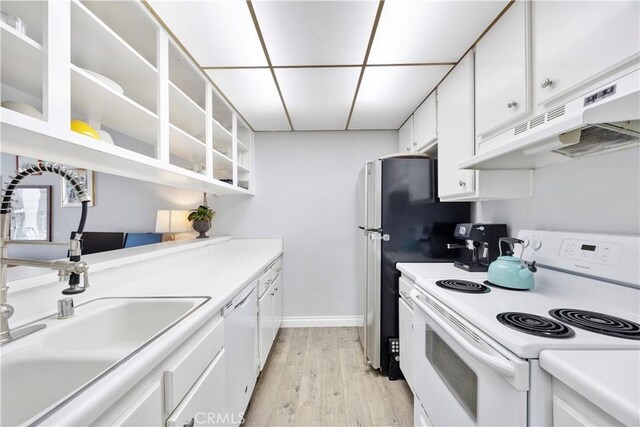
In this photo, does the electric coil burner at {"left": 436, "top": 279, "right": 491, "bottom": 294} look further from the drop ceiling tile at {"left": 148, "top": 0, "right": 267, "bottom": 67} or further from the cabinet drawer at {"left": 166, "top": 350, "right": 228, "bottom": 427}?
the drop ceiling tile at {"left": 148, "top": 0, "right": 267, "bottom": 67}

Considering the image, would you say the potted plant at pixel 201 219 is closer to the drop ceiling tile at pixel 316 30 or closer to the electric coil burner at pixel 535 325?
the drop ceiling tile at pixel 316 30

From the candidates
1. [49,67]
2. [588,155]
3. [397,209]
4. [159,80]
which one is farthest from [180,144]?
[588,155]

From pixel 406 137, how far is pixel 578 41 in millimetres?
1654

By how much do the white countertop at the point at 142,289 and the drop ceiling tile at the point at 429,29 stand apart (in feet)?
4.93

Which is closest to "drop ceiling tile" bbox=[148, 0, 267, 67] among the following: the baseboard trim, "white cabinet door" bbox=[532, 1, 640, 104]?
"white cabinet door" bbox=[532, 1, 640, 104]

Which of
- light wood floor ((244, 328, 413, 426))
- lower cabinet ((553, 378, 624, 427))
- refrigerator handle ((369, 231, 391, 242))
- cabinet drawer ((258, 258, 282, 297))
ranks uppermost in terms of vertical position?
refrigerator handle ((369, 231, 391, 242))

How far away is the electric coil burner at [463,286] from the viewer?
113 cm

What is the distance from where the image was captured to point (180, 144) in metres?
1.71

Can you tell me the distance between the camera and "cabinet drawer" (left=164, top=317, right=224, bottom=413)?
73 centimetres

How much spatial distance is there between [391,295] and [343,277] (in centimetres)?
97

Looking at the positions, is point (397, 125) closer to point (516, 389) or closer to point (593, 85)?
point (593, 85)

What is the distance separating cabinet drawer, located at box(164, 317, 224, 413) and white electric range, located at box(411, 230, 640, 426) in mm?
921

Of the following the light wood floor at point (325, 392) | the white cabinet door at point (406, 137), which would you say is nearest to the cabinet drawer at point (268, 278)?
the light wood floor at point (325, 392)

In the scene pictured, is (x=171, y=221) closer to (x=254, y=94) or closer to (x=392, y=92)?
(x=254, y=94)
